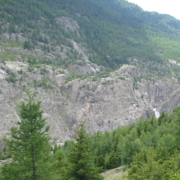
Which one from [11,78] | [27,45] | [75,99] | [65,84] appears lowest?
[75,99]

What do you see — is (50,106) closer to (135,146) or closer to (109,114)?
(109,114)

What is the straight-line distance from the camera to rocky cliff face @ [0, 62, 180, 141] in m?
105

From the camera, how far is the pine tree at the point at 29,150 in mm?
20578

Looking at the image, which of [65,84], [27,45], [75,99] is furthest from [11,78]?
[27,45]

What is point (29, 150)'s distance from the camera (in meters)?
20.8

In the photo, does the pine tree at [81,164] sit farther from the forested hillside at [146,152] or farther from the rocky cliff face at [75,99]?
the rocky cliff face at [75,99]

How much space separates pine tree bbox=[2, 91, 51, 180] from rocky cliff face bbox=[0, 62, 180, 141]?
75296mm

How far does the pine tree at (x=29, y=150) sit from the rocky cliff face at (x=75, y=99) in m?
75.3

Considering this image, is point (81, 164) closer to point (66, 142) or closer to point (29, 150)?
point (29, 150)

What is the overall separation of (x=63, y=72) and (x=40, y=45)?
44.2 metres

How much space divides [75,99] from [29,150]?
10106 centimetres

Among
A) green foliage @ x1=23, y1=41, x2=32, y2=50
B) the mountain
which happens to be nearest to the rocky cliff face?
the mountain

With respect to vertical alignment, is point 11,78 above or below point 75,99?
above

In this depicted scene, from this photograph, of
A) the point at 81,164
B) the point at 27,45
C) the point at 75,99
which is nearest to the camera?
the point at 81,164
